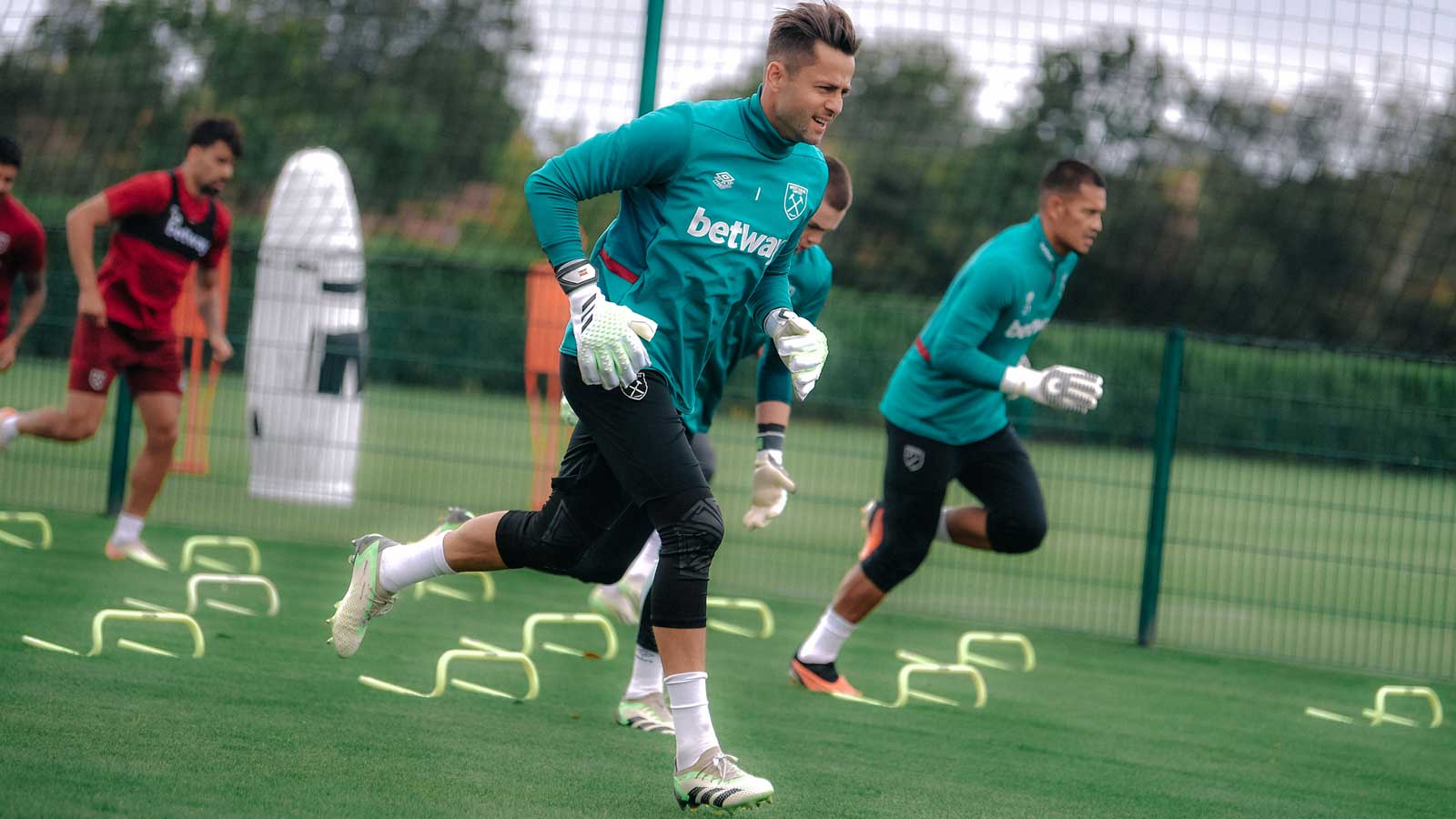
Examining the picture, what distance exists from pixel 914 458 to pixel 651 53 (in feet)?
10.6

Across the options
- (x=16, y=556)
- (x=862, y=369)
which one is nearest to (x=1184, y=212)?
(x=862, y=369)

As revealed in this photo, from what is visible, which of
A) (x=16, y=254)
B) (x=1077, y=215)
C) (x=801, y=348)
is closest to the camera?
(x=801, y=348)

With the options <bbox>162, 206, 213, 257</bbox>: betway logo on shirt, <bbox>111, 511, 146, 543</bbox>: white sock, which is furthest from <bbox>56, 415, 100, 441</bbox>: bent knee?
<bbox>162, 206, 213, 257</bbox>: betway logo on shirt

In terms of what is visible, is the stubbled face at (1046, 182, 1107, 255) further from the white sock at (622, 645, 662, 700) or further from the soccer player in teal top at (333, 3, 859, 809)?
the white sock at (622, 645, 662, 700)

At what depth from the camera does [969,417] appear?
6305mm

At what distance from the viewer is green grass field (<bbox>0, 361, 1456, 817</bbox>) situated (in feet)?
13.4

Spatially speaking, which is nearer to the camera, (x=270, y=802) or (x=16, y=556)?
(x=270, y=802)

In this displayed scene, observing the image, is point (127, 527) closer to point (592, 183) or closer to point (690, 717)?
point (592, 183)

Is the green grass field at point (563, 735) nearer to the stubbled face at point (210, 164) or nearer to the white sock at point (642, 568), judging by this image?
the white sock at point (642, 568)

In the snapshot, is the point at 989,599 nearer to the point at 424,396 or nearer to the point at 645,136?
the point at 424,396

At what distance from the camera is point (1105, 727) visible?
587 cm

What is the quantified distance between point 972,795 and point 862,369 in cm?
570

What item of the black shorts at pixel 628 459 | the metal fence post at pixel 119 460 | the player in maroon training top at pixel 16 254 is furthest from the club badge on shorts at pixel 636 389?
the metal fence post at pixel 119 460

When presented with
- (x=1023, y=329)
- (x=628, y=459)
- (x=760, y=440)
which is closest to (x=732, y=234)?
(x=628, y=459)
